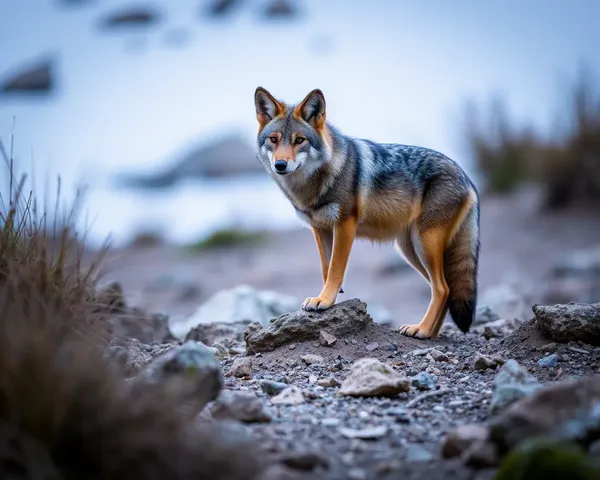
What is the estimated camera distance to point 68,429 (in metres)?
2.74

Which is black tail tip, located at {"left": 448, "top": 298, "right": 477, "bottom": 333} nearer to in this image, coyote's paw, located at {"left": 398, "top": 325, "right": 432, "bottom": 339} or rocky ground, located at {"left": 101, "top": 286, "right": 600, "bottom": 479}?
rocky ground, located at {"left": 101, "top": 286, "right": 600, "bottom": 479}

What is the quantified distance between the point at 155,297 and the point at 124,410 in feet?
32.3

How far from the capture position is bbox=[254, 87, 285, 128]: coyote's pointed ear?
227 inches

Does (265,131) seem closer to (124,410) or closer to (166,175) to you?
(124,410)

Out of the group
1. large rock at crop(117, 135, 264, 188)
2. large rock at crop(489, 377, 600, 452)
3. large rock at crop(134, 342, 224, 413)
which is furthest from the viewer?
large rock at crop(117, 135, 264, 188)

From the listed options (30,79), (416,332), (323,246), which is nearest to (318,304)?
(323,246)

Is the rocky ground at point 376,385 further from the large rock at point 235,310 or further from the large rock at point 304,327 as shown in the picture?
the large rock at point 235,310

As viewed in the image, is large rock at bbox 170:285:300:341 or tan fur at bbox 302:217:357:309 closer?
tan fur at bbox 302:217:357:309

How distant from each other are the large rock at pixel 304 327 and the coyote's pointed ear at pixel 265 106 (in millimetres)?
1697

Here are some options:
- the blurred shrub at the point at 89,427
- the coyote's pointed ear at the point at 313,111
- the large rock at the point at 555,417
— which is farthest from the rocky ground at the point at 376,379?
the coyote's pointed ear at the point at 313,111

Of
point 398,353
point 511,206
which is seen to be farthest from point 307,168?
point 511,206

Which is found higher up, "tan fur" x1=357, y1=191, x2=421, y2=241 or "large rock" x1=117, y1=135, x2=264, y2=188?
"large rock" x1=117, y1=135, x2=264, y2=188

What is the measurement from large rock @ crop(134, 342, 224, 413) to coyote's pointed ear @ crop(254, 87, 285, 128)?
2714mm

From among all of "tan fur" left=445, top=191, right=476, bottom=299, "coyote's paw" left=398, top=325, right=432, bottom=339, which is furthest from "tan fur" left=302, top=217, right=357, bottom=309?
"tan fur" left=445, top=191, right=476, bottom=299
